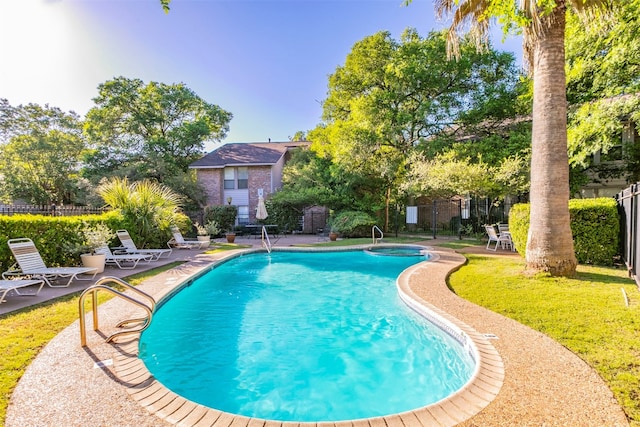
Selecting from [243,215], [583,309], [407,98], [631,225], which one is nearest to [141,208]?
[243,215]

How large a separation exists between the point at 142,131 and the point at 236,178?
8697mm

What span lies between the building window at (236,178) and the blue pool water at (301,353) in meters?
17.8

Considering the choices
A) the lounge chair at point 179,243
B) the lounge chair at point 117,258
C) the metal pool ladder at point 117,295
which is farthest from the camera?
the lounge chair at point 179,243

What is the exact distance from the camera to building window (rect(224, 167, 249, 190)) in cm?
2597

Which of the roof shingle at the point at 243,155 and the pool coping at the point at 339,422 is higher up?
the roof shingle at the point at 243,155

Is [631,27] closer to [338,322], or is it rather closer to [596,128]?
[596,128]

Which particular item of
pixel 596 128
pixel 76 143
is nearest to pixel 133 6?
pixel 596 128

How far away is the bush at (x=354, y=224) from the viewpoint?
19078mm

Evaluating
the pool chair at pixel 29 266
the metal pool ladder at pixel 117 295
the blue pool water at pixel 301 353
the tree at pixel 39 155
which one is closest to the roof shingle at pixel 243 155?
the tree at pixel 39 155

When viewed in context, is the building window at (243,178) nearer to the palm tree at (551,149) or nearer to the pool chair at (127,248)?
the pool chair at (127,248)

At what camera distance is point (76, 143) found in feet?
88.5

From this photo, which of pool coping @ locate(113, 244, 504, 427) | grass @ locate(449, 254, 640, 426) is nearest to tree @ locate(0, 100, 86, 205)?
pool coping @ locate(113, 244, 504, 427)

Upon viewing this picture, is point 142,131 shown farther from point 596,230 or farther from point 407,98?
point 596,230

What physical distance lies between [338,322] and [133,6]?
8.91 metres
